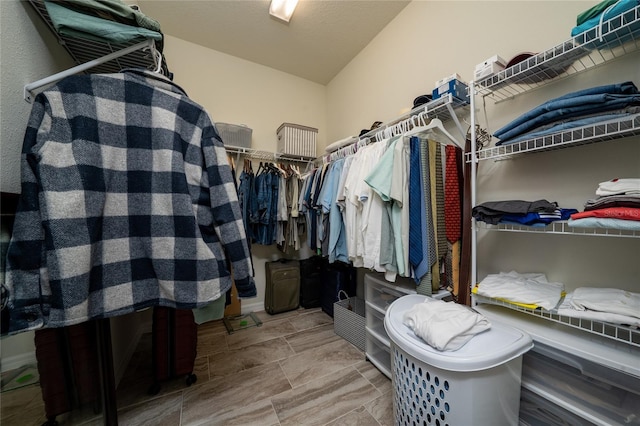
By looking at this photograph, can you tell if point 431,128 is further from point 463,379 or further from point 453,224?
point 463,379

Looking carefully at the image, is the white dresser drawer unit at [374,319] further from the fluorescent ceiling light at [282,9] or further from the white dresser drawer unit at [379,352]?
the fluorescent ceiling light at [282,9]

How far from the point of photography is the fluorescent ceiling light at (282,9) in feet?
5.82

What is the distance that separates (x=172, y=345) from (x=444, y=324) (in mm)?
1559

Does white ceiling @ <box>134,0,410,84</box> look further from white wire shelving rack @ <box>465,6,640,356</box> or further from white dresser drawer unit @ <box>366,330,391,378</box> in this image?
white dresser drawer unit @ <box>366,330,391,378</box>

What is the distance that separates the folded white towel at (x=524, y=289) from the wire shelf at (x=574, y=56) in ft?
3.05

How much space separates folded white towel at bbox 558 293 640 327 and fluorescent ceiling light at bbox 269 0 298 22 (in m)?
2.49

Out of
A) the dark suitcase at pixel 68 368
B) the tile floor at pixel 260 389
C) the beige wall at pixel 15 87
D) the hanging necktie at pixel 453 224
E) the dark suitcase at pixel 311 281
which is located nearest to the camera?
the beige wall at pixel 15 87

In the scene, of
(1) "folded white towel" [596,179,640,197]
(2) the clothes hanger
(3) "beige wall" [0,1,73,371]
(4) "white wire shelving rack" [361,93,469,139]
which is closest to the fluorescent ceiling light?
(4) "white wire shelving rack" [361,93,469,139]

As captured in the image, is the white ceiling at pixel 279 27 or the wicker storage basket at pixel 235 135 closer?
the white ceiling at pixel 279 27

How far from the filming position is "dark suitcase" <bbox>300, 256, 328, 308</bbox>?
254 cm

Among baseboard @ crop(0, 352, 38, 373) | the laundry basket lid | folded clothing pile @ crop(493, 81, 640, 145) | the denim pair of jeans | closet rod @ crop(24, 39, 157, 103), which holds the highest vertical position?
closet rod @ crop(24, 39, 157, 103)

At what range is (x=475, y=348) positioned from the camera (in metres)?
0.75

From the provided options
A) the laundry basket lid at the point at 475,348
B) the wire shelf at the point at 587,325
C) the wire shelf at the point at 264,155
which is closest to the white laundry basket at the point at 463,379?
the laundry basket lid at the point at 475,348

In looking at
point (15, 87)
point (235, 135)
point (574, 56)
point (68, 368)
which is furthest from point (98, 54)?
point (574, 56)
